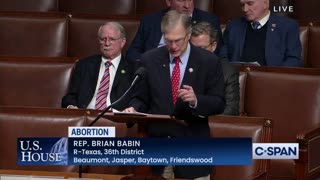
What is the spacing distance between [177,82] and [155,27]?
0.74m

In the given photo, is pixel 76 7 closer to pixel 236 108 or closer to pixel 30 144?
pixel 236 108

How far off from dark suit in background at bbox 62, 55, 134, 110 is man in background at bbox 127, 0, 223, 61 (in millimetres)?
223

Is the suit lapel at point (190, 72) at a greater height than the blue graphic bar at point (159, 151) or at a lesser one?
greater

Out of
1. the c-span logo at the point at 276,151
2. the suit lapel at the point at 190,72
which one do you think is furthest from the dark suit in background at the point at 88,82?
the c-span logo at the point at 276,151

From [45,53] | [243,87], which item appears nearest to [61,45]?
[45,53]

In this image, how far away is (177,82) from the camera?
169 cm

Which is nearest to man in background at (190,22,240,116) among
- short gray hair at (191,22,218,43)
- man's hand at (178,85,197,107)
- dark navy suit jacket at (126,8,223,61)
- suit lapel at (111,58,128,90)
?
short gray hair at (191,22,218,43)

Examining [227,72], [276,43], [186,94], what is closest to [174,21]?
[186,94]

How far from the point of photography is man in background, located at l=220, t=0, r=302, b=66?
90.3 inches

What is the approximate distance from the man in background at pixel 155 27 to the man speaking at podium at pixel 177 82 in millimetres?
681

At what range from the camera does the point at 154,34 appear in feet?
7.90

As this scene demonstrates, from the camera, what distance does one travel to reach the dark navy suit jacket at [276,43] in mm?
2287

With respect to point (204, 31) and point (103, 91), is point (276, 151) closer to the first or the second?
point (204, 31)

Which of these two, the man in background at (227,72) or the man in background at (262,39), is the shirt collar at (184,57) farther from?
the man in background at (262,39)
